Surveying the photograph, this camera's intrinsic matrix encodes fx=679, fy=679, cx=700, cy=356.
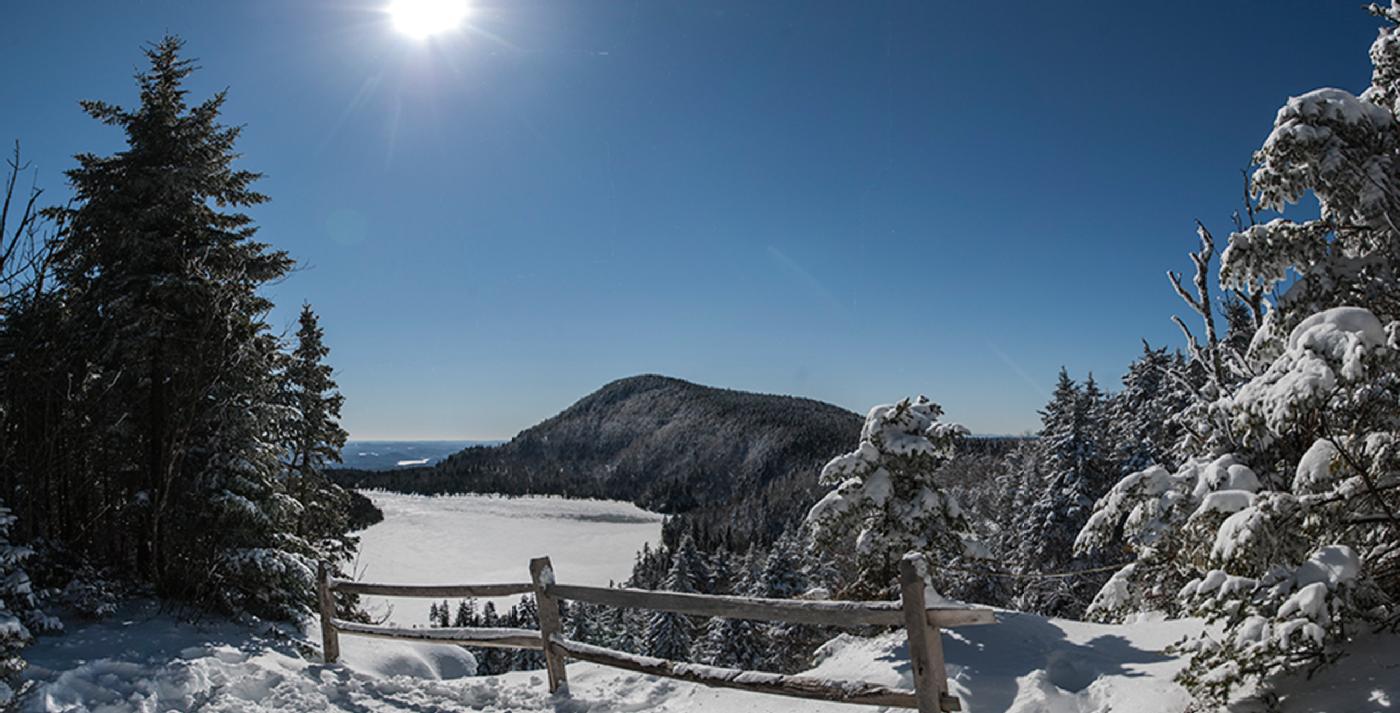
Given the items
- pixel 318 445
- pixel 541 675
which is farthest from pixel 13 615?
pixel 318 445

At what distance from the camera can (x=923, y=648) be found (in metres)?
4.52

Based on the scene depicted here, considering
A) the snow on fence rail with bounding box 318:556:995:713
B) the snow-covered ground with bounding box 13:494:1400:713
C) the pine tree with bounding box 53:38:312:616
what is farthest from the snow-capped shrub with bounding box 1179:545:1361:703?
the pine tree with bounding box 53:38:312:616

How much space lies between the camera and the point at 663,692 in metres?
6.93

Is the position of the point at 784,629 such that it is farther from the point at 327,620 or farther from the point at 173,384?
the point at 173,384

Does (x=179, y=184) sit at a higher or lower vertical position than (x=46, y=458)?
higher

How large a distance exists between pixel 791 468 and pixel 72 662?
189180 mm

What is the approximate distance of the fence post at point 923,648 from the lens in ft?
14.7

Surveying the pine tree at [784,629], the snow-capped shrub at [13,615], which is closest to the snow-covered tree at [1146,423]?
the pine tree at [784,629]

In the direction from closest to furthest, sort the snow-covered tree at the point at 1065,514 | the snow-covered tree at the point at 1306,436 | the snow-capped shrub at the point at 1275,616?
1. the snow-capped shrub at the point at 1275,616
2. the snow-covered tree at the point at 1306,436
3. the snow-covered tree at the point at 1065,514

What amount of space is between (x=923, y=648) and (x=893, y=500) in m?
5.30

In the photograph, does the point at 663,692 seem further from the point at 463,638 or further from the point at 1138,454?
the point at 1138,454

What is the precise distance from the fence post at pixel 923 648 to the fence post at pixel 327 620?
7.34 m

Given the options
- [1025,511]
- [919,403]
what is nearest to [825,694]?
[919,403]

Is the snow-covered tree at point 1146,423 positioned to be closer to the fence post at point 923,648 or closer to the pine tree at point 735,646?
the pine tree at point 735,646
